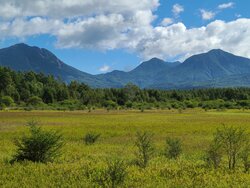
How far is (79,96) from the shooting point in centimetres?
17912

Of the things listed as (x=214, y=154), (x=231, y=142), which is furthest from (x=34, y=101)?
(x=231, y=142)

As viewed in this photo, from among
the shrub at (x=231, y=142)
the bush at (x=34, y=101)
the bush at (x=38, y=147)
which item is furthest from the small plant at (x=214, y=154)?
the bush at (x=34, y=101)

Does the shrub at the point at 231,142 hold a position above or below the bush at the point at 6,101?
below

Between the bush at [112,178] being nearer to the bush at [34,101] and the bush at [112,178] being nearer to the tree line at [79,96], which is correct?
the tree line at [79,96]

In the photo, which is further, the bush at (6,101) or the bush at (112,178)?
the bush at (6,101)

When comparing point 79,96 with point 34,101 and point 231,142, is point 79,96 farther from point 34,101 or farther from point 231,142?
point 231,142

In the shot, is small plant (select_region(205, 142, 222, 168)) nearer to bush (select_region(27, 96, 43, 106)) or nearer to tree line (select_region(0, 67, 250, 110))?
tree line (select_region(0, 67, 250, 110))

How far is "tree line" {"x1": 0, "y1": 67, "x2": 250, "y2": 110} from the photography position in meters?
145

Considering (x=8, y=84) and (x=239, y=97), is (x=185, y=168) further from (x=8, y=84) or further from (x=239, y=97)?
(x=239, y=97)

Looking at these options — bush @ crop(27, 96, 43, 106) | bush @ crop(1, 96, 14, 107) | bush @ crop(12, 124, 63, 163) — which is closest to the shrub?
bush @ crop(12, 124, 63, 163)

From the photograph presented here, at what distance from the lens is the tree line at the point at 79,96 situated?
14538 centimetres

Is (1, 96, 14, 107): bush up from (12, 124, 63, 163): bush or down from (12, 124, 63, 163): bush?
up

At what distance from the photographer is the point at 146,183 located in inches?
492

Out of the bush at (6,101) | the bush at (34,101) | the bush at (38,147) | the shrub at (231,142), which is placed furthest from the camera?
the bush at (34,101)
